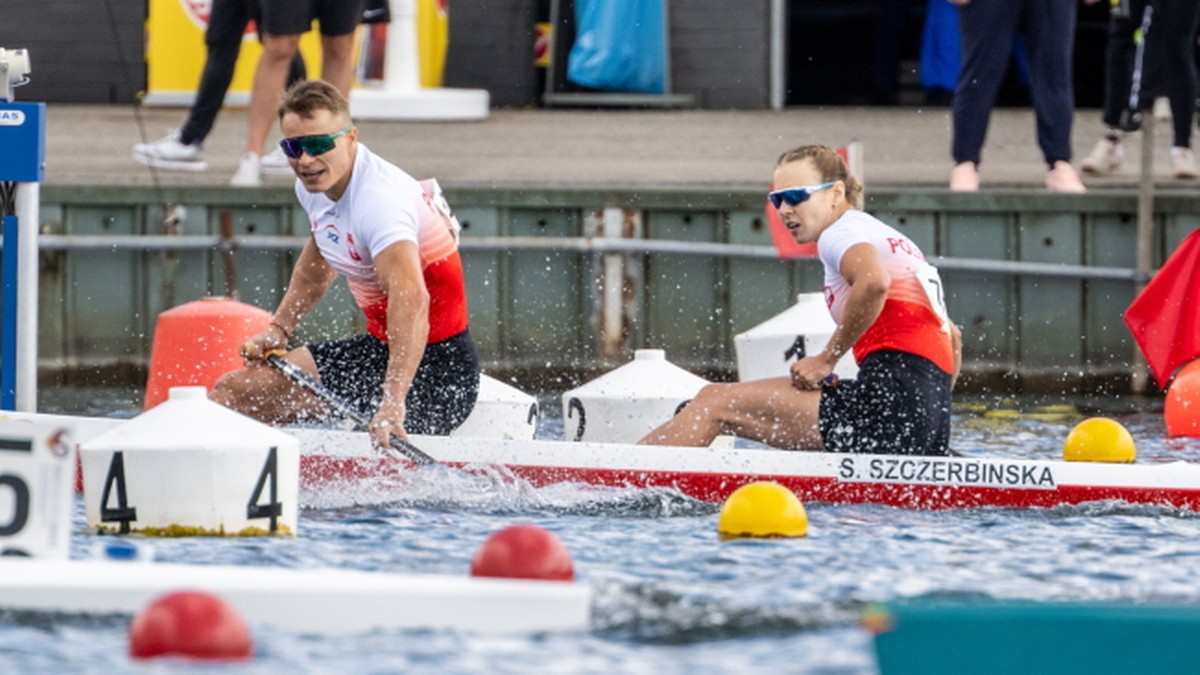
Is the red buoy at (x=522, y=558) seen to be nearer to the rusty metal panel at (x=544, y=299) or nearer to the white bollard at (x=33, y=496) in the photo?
the white bollard at (x=33, y=496)

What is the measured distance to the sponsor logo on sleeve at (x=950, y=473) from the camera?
7586 millimetres

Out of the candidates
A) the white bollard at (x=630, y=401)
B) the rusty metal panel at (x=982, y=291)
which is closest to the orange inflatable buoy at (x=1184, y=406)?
the rusty metal panel at (x=982, y=291)

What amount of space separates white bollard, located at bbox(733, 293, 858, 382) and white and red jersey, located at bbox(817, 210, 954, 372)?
5.65 ft

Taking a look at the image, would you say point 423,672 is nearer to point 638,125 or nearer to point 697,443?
point 697,443

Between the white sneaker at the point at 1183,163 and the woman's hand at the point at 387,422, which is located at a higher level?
the white sneaker at the point at 1183,163

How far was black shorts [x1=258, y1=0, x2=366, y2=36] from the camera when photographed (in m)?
11.3

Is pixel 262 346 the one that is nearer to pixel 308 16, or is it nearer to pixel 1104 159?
pixel 308 16

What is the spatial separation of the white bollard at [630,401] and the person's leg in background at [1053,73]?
347 centimetres

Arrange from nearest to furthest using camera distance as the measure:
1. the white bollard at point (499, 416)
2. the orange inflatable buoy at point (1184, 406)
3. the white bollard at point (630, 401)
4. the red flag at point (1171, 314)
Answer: the white bollard at point (499, 416)
the white bollard at point (630, 401)
the orange inflatable buoy at point (1184, 406)
the red flag at point (1171, 314)

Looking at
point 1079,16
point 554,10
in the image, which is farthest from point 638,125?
point 1079,16

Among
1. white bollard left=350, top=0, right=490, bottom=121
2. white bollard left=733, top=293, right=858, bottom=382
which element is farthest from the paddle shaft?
white bollard left=350, top=0, right=490, bottom=121

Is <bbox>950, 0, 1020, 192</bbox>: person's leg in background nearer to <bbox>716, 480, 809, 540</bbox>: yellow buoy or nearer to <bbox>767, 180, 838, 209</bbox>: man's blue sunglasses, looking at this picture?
<bbox>767, 180, 838, 209</bbox>: man's blue sunglasses

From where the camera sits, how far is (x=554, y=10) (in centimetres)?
1620

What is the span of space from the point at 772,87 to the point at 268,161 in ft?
17.4
